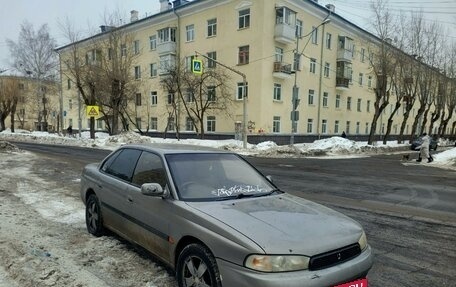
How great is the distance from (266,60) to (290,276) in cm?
3080

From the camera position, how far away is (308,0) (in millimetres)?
35312

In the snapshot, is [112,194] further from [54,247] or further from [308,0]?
[308,0]

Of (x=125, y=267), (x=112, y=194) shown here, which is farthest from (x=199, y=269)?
(x=112, y=194)

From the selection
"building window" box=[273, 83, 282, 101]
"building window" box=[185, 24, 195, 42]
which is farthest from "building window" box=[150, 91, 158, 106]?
"building window" box=[273, 83, 282, 101]

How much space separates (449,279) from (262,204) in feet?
7.82

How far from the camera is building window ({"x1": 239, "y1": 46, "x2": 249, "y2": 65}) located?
33438mm

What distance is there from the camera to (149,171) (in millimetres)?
4434

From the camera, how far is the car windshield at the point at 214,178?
3.92 m

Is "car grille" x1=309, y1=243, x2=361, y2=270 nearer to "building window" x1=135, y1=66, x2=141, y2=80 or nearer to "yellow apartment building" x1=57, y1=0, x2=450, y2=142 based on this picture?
"yellow apartment building" x1=57, y1=0, x2=450, y2=142

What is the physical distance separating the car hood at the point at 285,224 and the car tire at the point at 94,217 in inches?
92.6

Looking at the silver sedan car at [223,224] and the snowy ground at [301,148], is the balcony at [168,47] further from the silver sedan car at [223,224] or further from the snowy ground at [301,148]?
the silver sedan car at [223,224]

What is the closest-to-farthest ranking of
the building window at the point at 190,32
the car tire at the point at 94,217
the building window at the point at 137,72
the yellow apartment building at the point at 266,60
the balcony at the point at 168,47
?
1. the car tire at the point at 94,217
2. the yellow apartment building at the point at 266,60
3. the building window at the point at 190,32
4. the balcony at the point at 168,47
5. the building window at the point at 137,72

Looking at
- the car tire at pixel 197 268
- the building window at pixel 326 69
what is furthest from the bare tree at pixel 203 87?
the car tire at pixel 197 268

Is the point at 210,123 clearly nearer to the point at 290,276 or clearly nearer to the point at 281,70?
the point at 281,70
